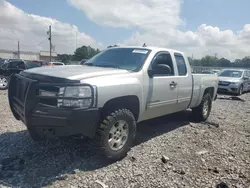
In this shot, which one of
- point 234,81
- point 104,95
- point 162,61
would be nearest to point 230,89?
point 234,81

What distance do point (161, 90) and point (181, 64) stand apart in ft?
4.33

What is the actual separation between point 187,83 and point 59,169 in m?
3.41

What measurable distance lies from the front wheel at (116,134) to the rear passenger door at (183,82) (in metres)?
1.76

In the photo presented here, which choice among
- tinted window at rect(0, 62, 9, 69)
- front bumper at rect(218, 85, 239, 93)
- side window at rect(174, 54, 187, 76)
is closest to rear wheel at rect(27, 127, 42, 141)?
side window at rect(174, 54, 187, 76)

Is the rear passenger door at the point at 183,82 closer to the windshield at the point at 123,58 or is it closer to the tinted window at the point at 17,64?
the windshield at the point at 123,58

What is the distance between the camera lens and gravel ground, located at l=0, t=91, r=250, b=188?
3295 mm

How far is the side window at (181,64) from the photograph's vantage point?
5.45m

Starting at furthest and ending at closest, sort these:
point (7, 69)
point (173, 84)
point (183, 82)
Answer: point (7, 69)
point (183, 82)
point (173, 84)

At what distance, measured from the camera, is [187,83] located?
218 inches

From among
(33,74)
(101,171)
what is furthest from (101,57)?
(101,171)

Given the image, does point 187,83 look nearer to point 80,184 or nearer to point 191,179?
point 191,179

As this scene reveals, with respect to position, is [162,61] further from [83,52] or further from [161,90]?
[83,52]

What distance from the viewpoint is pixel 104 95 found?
341 centimetres

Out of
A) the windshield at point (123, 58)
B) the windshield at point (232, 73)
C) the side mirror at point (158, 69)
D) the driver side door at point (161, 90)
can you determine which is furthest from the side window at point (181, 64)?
the windshield at point (232, 73)
